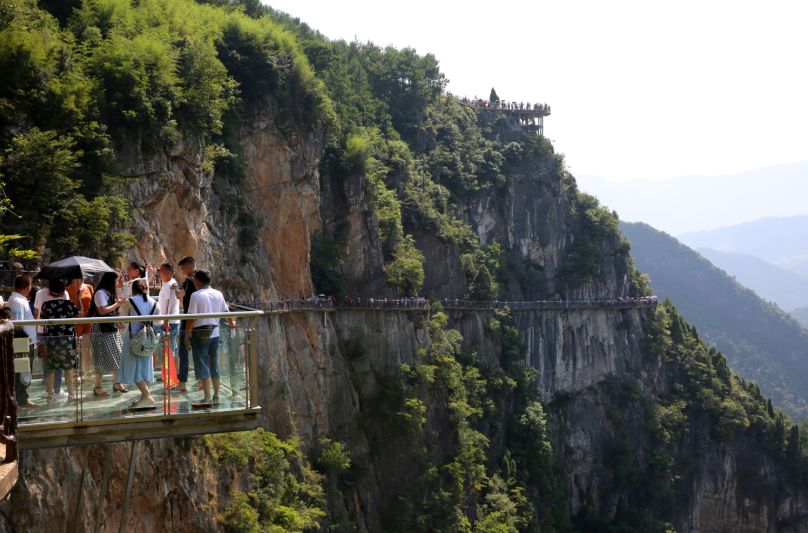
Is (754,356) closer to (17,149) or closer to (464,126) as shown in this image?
(464,126)

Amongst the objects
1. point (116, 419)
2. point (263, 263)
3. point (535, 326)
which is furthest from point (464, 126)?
point (116, 419)

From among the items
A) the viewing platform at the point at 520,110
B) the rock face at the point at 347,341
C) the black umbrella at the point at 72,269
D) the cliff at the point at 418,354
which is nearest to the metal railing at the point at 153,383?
the cliff at the point at 418,354

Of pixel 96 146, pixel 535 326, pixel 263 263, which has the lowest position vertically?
pixel 535 326

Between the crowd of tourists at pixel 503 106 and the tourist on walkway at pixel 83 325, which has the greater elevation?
the crowd of tourists at pixel 503 106

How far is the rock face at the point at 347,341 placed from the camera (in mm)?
22531

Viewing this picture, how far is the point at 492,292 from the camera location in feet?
232

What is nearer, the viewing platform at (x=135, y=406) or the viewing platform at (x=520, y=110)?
the viewing platform at (x=135, y=406)

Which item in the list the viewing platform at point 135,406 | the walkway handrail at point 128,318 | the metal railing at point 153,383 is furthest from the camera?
the metal railing at point 153,383

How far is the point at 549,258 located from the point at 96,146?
194 feet

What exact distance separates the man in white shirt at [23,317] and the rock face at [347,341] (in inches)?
174

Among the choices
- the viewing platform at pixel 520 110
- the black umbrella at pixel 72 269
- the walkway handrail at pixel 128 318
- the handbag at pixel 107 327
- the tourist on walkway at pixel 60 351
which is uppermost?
the viewing platform at pixel 520 110

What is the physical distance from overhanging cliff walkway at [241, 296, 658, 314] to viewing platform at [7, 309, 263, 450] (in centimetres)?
2450

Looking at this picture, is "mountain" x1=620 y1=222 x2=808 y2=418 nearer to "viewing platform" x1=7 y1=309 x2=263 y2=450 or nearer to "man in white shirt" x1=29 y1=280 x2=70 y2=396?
"viewing platform" x1=7 y1=309 x2=263 y2=450

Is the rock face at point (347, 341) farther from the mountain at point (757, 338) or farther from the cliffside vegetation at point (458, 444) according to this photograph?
the mountain at point (757, 338)
